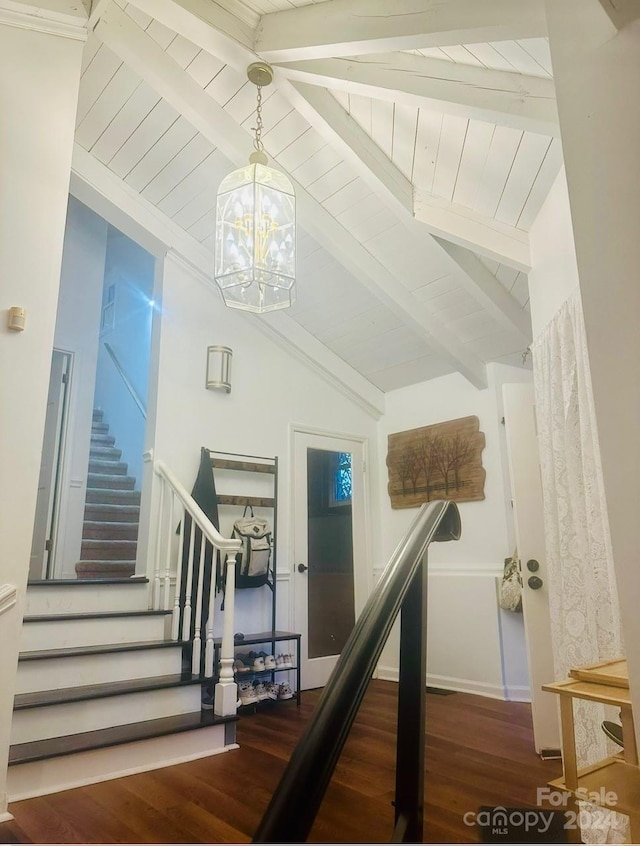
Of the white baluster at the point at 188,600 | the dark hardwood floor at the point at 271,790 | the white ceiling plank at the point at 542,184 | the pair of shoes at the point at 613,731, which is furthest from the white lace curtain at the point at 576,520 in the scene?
the white baluster at the point at 188,600

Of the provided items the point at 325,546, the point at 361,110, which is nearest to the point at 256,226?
the point at 361,110

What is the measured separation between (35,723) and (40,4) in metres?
3.24

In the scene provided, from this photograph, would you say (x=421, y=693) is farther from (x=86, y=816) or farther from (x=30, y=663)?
(x=30, y=663)

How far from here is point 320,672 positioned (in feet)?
13.9

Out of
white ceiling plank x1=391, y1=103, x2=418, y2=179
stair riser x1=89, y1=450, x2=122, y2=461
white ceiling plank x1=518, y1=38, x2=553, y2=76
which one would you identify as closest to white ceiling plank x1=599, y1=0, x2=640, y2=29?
white ceiling plank x1=518, y1=38, x2=553, y2=76

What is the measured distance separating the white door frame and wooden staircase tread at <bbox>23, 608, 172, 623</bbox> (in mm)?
1264

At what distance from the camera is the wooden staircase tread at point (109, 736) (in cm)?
223

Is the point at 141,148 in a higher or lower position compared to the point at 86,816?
higher

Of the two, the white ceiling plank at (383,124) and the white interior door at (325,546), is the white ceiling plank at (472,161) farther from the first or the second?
the white interior door at (325,546)

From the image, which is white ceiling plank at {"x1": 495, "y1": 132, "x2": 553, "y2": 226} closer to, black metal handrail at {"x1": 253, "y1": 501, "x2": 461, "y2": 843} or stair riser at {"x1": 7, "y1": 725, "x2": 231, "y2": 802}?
black metal handrail at {"x1": 253, "y1": 501, "x2": 461, "y2": 843}

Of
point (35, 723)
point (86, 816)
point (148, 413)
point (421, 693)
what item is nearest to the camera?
point (421, 693)

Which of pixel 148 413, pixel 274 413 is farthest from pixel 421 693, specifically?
pixel 274 413

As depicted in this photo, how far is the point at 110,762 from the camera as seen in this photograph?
2.40 metres

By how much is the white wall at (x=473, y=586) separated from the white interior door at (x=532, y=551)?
100cm
